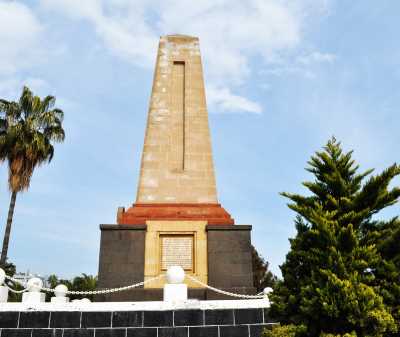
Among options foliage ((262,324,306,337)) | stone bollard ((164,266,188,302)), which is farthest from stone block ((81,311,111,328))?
foliage ((262,324,306,337))

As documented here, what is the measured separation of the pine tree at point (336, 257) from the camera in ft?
16.7

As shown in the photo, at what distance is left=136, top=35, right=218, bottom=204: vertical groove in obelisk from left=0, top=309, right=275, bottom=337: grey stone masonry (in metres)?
4.54

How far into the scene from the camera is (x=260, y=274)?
90.0 ft

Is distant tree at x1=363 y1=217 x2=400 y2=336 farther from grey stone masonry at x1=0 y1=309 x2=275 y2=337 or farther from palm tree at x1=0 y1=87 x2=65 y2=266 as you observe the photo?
palm tree at x1=0 y1=87 x2=65 y2=266

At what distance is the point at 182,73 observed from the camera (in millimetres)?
14242

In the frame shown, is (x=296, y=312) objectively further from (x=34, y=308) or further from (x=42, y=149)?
(x=42, y=149)

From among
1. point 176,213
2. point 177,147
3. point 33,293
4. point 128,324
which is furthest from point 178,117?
point 128,324

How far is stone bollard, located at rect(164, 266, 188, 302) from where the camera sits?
26.5 feet

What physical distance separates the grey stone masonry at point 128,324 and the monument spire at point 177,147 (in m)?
3.76

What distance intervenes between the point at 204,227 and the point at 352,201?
19.3ft

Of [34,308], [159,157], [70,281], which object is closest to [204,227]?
[159,157]

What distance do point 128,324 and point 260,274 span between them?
2077 cm

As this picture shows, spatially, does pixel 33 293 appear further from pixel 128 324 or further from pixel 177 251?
pixel 177 251

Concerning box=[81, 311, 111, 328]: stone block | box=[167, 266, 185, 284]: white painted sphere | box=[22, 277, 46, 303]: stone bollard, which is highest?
box=[167, 266, 185, 284]: white painted sphere
